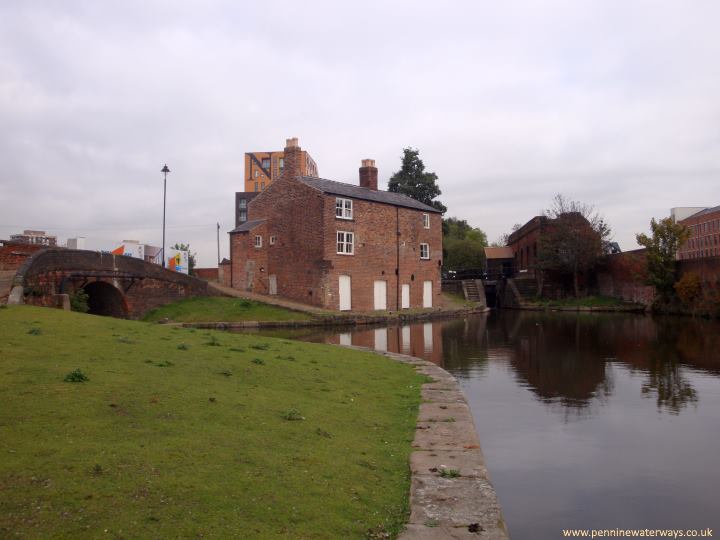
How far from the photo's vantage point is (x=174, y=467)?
5.05 meters

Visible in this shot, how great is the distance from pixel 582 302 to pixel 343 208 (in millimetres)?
24208

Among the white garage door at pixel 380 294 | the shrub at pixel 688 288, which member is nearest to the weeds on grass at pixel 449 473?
the white garage door at pixel 380 294

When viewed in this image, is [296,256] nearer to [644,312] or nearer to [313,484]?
[644,312]

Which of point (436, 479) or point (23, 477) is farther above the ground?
point (23, 477)

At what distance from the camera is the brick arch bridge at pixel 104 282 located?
20.7 m

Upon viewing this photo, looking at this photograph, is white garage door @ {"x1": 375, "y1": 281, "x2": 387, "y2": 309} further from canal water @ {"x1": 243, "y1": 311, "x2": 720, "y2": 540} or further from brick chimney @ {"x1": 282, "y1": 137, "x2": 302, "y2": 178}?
canal water @ {"x1": 243, "y1": 311, "x2": 720, "y2": 540}

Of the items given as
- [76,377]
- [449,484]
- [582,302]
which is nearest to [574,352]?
[449,484]

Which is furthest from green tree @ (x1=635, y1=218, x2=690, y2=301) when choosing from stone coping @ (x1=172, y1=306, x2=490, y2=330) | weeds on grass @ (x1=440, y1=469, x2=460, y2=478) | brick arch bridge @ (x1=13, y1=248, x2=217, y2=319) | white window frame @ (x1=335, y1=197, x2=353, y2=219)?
weeds on grass @ (x1=440, y1=469, x2=460, y2=478)

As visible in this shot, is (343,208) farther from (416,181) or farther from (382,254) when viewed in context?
(416,181)

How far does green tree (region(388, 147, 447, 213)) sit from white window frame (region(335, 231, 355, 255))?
76.0 feet

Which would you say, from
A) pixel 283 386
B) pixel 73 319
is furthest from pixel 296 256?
pixel 283 386

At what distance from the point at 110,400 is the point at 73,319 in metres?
8.30

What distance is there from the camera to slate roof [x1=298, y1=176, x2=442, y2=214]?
3847 cm

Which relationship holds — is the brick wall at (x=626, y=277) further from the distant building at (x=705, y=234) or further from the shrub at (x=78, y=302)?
the shrub at (x=78, y=302)
